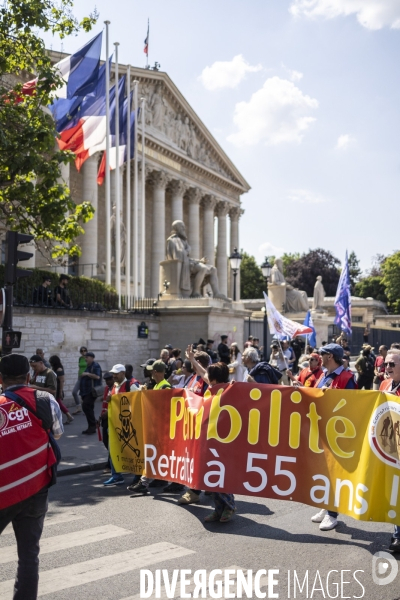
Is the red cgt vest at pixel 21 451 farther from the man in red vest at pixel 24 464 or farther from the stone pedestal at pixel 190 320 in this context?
the stone pedestal at pixel 190 320

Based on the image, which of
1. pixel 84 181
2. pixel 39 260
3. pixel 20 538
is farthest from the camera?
pixel 84 181

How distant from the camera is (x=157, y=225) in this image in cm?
4997

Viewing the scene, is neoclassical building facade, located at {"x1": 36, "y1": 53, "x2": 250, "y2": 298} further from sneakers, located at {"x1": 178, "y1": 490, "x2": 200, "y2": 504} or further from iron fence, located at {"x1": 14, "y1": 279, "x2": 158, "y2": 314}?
sneakers, located at {"x1": 178, "y1": 490, "x2": 200, "y2": 504}

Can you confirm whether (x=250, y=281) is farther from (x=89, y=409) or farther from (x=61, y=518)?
(x=61, y=518)

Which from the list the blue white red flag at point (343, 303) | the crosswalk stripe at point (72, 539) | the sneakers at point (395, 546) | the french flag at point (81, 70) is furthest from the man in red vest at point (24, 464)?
the blue white red flag at point (343, 303)

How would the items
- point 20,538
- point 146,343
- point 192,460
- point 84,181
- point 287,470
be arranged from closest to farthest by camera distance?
point 20,538 → point 287,470 → point 192,460 → point 146,343 → point 84,181

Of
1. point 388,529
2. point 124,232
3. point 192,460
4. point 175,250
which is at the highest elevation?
point 124,232

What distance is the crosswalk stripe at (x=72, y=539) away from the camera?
243 inches

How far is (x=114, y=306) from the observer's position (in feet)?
74.2

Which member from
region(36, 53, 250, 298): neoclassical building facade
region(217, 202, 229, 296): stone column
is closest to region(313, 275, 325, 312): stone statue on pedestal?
region(36, 53, 250, 298): neoclassical building facade

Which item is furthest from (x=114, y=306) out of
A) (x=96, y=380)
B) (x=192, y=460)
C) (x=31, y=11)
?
(x=192, y=460)

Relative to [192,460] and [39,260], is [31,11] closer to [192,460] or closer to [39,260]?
[192,460]

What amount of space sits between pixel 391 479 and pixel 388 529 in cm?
131

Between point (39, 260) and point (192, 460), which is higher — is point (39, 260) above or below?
above
